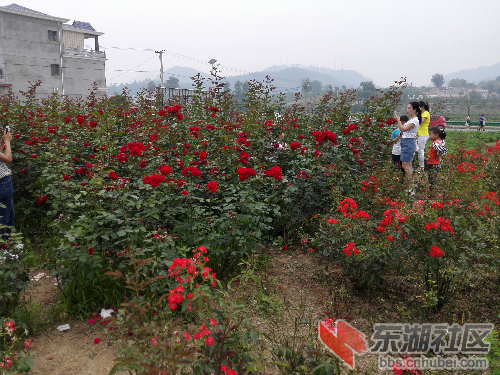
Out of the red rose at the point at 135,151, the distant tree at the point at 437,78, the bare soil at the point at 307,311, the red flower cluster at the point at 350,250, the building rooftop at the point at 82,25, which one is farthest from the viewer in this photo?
the distant tree at the point at 437,78

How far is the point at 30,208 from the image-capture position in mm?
4688

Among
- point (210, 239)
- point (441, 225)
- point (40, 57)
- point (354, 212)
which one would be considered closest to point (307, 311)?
point (354, 212)

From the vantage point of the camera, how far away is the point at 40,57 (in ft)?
106

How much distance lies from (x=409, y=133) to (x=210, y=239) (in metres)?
4.47

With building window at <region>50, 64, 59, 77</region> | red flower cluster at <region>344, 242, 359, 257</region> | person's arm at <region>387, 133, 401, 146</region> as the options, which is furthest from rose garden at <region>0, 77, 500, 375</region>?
building window at <region>50, 64, 59, 77</region>

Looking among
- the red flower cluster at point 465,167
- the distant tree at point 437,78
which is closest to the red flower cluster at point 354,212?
the red flower cluster at point 465,167

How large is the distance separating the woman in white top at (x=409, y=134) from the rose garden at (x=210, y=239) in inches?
44.0

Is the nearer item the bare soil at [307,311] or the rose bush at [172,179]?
the bare soil at [307,311]

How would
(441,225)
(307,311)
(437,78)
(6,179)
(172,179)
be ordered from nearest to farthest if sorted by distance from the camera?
(441,225) → (307,311) → (172,179) → (6,179) → (437,78)

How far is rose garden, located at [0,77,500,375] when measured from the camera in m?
2.13

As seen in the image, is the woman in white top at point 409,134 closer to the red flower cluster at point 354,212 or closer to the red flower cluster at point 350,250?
the red flower cluster at point 354,212

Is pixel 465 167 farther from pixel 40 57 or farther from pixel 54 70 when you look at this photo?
pixel 54 70

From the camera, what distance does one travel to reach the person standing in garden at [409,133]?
19.8ft

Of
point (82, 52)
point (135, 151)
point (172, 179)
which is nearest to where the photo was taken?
point (135, 151)
